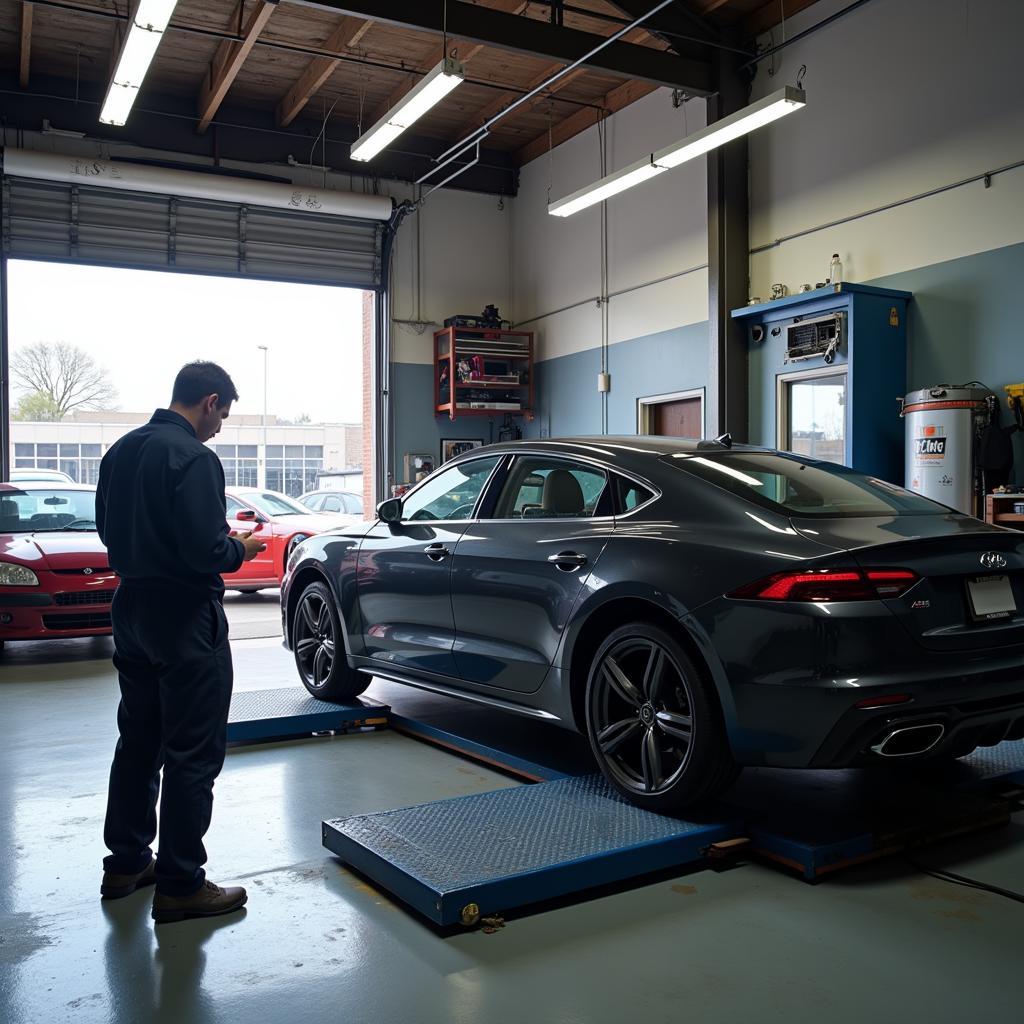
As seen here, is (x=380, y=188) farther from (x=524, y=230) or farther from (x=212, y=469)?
(x=212, y=469)

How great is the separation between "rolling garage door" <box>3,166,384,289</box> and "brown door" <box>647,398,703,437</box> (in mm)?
4212

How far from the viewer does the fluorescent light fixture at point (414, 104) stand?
7.51 m

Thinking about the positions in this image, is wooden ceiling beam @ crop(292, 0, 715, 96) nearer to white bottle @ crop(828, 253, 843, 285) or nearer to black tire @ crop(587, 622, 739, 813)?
white bottle @ crop(828, 253, 843, 285)

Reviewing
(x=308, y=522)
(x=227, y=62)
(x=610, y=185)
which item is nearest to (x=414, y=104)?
(x=610, y=185)

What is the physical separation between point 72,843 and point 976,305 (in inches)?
265

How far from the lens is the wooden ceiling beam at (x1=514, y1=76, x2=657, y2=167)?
10930 mm

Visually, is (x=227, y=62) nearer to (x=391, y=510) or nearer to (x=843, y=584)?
(x=391, y=510)

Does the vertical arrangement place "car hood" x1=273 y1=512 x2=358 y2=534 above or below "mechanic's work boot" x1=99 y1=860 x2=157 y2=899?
above

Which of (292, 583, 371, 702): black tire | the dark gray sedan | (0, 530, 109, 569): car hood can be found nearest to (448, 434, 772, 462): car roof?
the dark gray sedan

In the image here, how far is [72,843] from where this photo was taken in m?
A: 3.30

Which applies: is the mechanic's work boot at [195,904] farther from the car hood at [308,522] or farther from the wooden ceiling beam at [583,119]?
the wooden ceiling beam at [583,119]

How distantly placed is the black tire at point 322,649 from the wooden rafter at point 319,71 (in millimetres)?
5983

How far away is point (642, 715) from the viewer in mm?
3229

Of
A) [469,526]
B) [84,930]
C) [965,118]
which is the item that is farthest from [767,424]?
[84,930]
